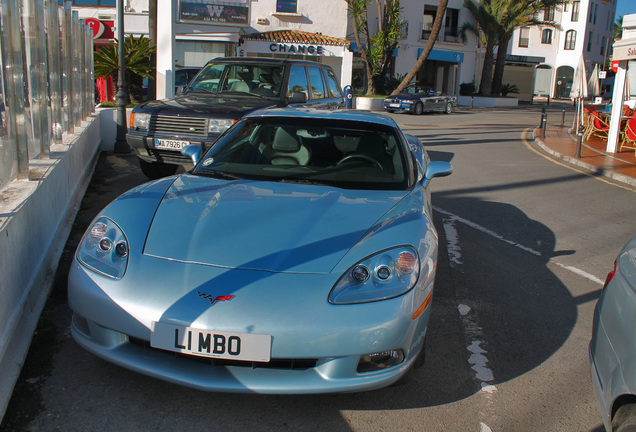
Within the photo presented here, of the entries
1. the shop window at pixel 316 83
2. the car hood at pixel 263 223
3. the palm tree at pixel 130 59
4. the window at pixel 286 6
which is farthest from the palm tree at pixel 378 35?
the car hood at pixel 263 223

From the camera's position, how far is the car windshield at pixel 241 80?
9.34 meters

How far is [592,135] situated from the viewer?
67.1ft

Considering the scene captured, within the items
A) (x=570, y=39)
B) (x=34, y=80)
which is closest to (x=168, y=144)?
(x=34, y=80)

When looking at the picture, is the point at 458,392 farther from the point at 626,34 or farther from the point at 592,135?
the point at 592,135

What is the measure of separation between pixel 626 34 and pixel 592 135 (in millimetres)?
5023

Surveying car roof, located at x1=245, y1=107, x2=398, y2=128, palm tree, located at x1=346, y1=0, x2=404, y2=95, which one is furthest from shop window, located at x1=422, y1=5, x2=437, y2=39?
car roof, located at x1=245, y1=107, x2=398, y2=128

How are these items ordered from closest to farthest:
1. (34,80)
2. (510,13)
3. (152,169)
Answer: (34,80), (152,169), (510,13)

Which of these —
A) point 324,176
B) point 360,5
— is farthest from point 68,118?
point 360,5

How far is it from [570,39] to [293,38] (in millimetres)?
42516

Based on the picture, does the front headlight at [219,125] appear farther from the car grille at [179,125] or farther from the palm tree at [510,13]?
the palm tree at [510,13]

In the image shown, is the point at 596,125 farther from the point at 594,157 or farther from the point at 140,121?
Answer: the point at 140,121

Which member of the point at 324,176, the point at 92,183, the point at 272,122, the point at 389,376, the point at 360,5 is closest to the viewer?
the point at 389,376

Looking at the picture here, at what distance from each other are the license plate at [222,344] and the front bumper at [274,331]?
3cm

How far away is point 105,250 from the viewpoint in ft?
10.5
